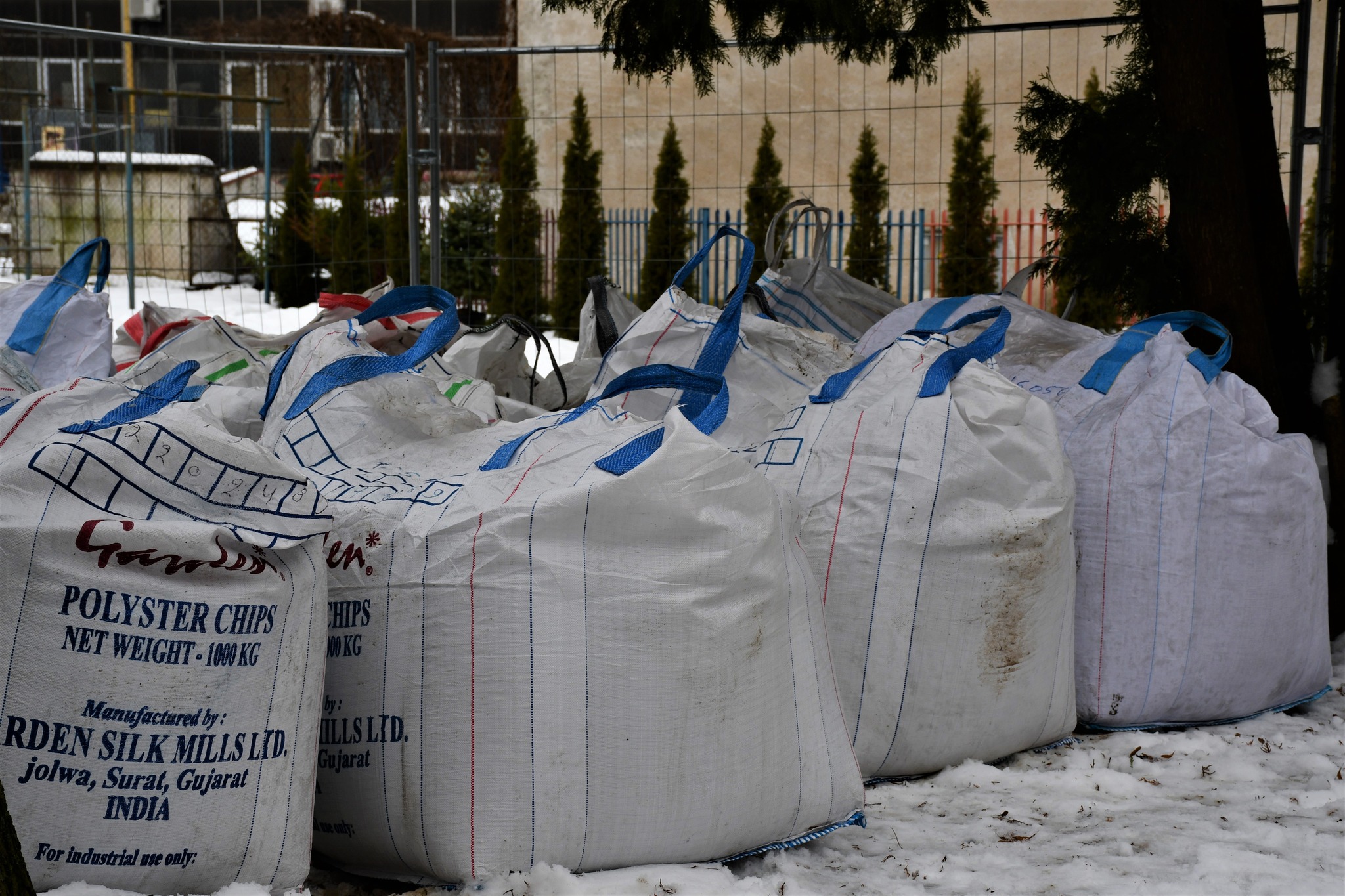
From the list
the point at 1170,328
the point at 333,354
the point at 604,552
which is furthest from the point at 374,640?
the point at 1170,328

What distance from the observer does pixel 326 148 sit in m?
19.7

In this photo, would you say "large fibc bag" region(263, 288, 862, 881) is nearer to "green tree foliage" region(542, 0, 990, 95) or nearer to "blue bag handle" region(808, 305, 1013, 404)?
"blue bag handle" region(808, 305, 1013, 404)

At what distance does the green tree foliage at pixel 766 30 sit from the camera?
112 inches

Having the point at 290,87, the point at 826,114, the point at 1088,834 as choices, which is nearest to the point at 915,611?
the point at 1088,834

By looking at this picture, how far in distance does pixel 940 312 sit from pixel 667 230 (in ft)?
21.9

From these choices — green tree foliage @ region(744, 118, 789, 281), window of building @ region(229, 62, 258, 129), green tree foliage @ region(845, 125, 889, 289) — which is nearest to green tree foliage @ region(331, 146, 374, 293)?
green tree foliage @ region(744, 118, 789, 281)

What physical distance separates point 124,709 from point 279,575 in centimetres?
22

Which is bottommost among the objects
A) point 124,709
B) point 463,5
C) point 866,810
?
point 866,810

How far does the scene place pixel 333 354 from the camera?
2.01 meters

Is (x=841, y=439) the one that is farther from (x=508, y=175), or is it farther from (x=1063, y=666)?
(x=508, y=175)

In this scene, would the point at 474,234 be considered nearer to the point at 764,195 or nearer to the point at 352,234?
the point at 352,234

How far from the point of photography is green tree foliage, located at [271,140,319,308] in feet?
27.4

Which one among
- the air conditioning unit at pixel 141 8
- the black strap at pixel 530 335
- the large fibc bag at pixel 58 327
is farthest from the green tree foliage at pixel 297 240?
the air conditioning unit at pixel 141 8

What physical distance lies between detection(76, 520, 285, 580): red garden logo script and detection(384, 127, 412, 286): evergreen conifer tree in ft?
20.8
